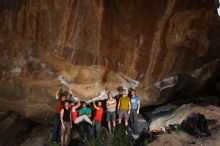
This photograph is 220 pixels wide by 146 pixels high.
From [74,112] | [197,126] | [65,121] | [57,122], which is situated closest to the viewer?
[197,126]

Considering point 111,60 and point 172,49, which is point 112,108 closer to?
point 111,60

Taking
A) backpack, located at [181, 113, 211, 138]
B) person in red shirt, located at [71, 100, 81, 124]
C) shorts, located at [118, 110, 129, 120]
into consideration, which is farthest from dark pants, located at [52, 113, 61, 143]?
backpack, located at [181, 113, 211, 138]

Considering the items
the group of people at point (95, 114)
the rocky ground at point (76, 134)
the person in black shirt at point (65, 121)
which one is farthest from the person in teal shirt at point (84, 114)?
the rocky ground at point (76, 134)

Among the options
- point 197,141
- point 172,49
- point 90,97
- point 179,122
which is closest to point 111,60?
point 90,97

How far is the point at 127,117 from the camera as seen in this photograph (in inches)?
408

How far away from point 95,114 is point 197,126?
10.1 ft

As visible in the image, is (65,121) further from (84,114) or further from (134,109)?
(134,109)

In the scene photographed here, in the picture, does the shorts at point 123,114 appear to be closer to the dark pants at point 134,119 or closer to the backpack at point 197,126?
the dark pants at point 134,119

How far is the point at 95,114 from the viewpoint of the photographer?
10273 mm

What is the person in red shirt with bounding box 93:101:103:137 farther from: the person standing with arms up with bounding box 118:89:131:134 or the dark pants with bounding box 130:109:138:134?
the dark pants with bounding box 130:109:138:134

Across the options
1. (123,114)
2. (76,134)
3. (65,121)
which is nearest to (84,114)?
(65,121)

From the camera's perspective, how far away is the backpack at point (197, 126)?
9.41 m

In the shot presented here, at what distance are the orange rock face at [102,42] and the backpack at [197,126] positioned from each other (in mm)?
2117

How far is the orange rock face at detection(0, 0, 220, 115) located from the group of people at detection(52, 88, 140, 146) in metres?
0.93
